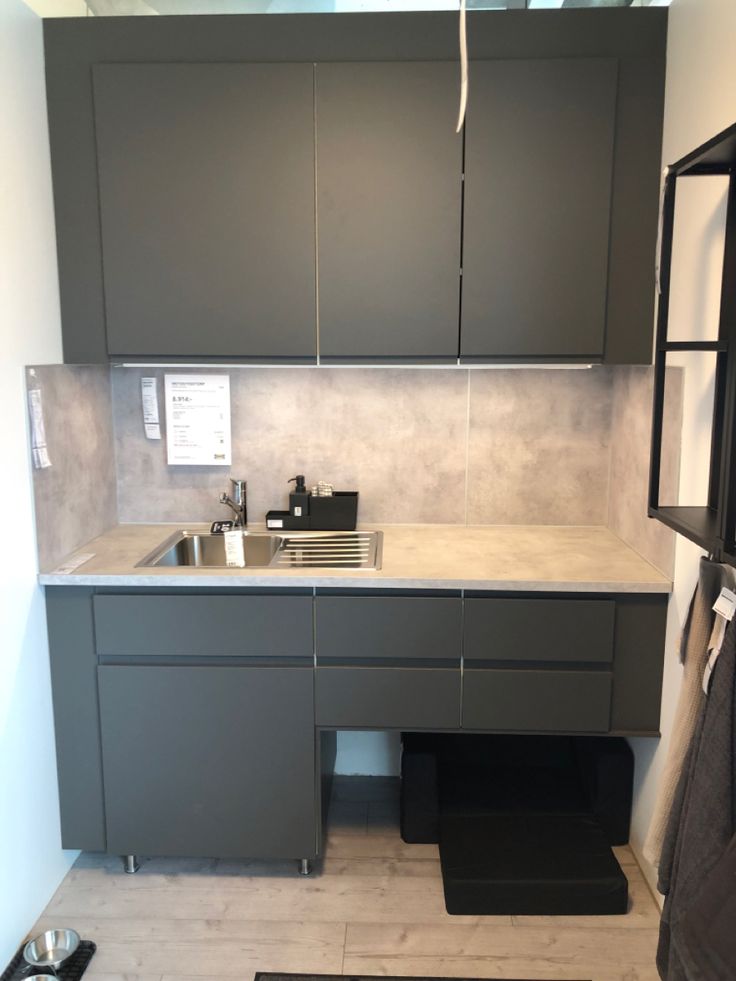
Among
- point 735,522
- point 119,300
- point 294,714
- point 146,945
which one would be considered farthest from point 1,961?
point 735,522

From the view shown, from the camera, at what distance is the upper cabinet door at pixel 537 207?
2.18 m

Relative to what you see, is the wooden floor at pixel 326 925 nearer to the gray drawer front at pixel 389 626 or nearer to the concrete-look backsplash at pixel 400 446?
the gray drawer front at pixel 389 626

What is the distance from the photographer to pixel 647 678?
2.20 meters

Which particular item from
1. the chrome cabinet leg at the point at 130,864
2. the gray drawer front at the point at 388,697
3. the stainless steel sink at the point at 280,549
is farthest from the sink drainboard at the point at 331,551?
the chrome cabinet leg at the point at 130,864

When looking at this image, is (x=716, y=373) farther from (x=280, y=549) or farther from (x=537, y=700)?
(x=280, y=549)

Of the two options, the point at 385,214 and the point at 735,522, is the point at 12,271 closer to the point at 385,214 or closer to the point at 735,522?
the point at 385,214

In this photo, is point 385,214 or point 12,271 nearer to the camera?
point 12,271

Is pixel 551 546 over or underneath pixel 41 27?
underneath

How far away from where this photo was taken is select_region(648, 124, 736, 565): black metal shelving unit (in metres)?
1.37

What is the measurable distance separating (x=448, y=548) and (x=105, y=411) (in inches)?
50.1

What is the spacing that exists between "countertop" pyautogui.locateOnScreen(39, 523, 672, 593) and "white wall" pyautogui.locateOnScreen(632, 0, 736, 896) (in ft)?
0.80

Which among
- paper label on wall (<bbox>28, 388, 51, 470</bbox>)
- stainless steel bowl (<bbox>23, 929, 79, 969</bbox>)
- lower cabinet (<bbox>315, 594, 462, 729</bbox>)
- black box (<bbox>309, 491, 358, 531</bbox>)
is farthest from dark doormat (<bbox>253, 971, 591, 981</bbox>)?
paper label on wall (<bbox>28, 388, 51, 470</bbox>)

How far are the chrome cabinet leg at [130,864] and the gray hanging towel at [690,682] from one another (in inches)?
60.6

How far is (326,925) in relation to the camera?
2158 mm
